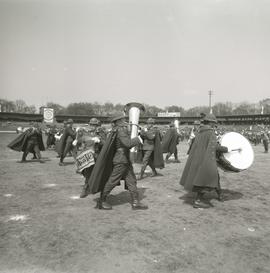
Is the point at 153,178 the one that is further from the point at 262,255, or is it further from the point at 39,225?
the point at 262,255

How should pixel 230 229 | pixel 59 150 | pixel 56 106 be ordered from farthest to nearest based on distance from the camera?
pixel 56 106
pixel 59 150
pixel 230 229

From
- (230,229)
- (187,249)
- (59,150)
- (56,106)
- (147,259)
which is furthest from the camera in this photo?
(56,106)

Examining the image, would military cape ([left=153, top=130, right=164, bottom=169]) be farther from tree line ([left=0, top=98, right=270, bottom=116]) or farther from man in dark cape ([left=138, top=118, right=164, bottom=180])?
tree line ([left=0, top=98, right=270, bottom=116])

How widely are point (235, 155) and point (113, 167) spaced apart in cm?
273

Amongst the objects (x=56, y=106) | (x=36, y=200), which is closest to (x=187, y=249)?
(x=36, y=200)

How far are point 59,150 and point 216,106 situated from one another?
4410 inches

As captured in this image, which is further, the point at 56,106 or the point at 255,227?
the point at 56,106

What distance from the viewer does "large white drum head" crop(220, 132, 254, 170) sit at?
6.92 meters

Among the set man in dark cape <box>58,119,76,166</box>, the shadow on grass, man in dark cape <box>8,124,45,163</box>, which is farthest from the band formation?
man in dark cape <box>8,124,45,163</box>

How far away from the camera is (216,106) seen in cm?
12000

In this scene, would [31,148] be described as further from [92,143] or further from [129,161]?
[129,161]

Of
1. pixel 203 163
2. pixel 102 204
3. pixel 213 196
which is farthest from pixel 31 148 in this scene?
pixel 203 163

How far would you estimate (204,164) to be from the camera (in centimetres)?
637

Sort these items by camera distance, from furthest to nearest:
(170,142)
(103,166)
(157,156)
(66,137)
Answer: (170,142) < (66,137) < (157,156) < (103,166)
